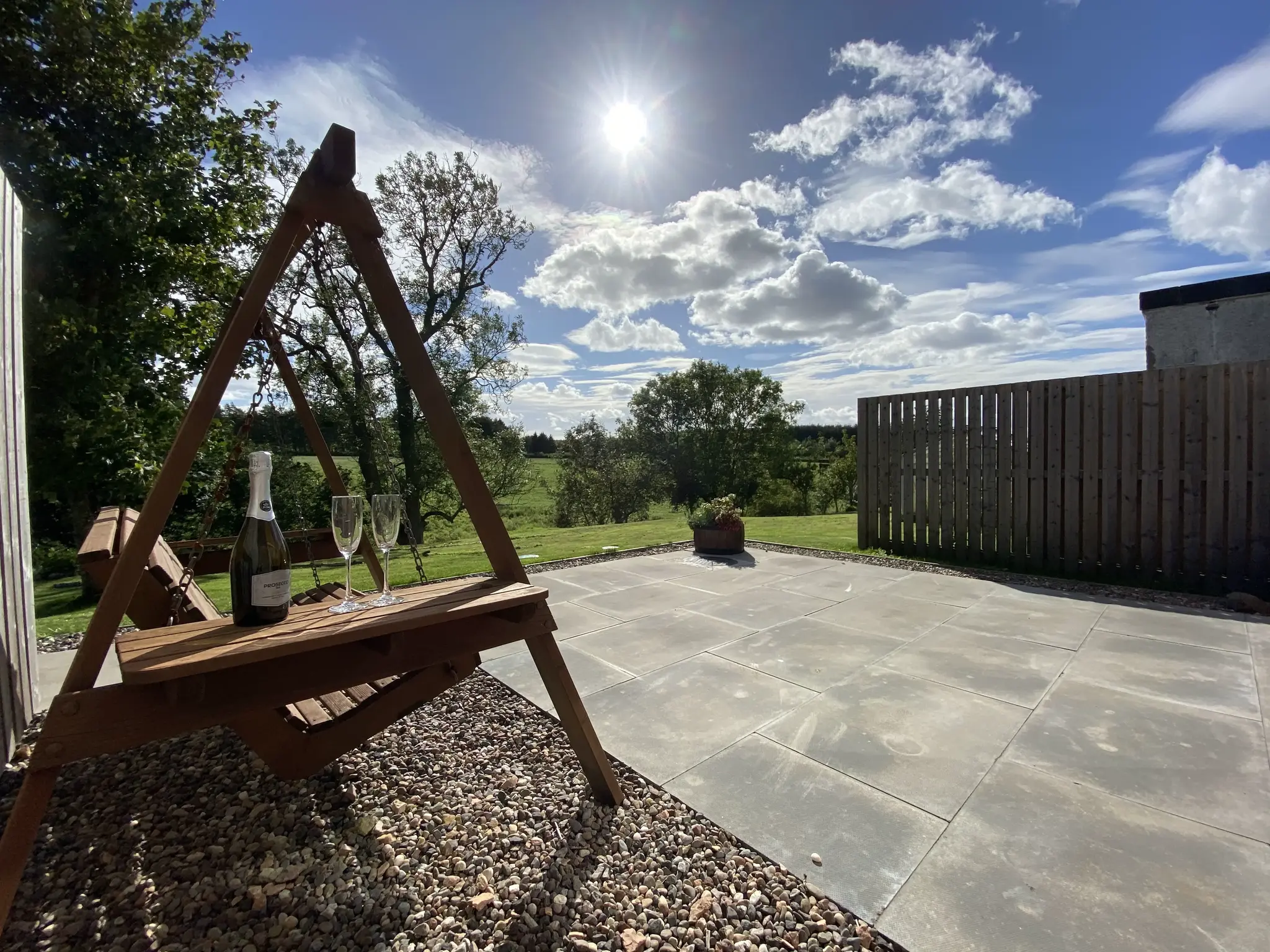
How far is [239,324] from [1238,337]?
817 cm

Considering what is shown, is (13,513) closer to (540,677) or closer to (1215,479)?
(540,677)

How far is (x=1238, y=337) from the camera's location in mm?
5281

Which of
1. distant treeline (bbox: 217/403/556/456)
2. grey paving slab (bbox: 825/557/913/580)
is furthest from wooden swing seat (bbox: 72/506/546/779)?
distant treeline (bbox: 217/403/556/456)

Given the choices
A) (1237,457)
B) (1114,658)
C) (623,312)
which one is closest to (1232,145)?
(1237,457)

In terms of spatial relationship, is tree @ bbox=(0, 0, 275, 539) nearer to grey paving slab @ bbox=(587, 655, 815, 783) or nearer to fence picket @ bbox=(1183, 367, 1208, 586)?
grey paving slab @ bbox=(587, 655, 815, 783)

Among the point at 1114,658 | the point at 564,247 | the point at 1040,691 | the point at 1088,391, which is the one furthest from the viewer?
the point at 564,247

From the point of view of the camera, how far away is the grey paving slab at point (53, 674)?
9.10ft

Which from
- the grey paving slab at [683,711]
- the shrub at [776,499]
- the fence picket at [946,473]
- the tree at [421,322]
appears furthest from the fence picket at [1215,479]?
the shrub at [776,499]

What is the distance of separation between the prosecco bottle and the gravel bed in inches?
30.8

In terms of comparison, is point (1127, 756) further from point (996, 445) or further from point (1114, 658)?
point (996, 445)

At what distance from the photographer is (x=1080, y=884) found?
1488mm

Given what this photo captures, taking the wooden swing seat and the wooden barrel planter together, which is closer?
the wooden swing seat

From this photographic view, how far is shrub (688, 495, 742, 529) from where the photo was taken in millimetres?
6484

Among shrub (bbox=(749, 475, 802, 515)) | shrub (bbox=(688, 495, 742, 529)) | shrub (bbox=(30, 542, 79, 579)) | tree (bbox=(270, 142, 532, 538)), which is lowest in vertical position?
shrub (bbox=(30, 542, 79, 579))
